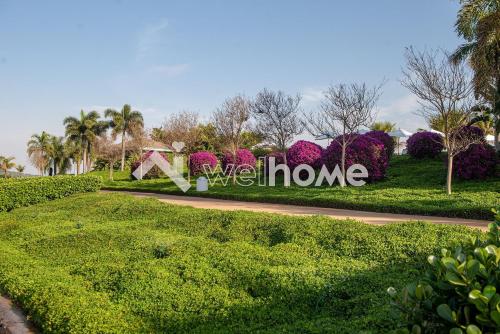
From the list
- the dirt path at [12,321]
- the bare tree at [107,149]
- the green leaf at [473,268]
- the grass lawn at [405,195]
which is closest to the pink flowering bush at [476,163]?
the grass lawn at [405,195]

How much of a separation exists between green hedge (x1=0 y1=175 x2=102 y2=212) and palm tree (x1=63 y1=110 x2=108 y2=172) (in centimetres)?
2749

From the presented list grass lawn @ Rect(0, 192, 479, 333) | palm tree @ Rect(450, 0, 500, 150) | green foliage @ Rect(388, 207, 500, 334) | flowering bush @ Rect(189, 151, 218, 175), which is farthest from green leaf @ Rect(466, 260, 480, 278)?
flowering bush @ Rect(189, 151, 218, 175)

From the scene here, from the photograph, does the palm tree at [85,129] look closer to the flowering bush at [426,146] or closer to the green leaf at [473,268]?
the flowering bush at [426,146]

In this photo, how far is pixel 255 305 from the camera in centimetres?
487

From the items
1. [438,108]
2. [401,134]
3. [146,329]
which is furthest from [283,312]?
[401,134]

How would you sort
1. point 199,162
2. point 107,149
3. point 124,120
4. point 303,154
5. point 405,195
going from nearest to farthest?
point 405,195 < point 303,154 < point 199,162 < point 107,149 < point 124,120

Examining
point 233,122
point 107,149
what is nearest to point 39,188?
point 233,122

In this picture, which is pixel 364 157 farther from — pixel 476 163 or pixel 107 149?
pixel 107 149

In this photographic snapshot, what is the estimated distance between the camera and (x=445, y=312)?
1837 mm

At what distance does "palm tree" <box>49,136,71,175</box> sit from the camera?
5800cm

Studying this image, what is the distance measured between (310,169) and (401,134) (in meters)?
13.2

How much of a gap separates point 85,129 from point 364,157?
35267 millimetres

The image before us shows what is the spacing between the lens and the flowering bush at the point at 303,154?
66.8 ft

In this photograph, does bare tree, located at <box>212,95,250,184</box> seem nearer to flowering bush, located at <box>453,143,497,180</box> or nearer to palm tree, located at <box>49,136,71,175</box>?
flowering bush, located at <box>453,143,497,180</box>
